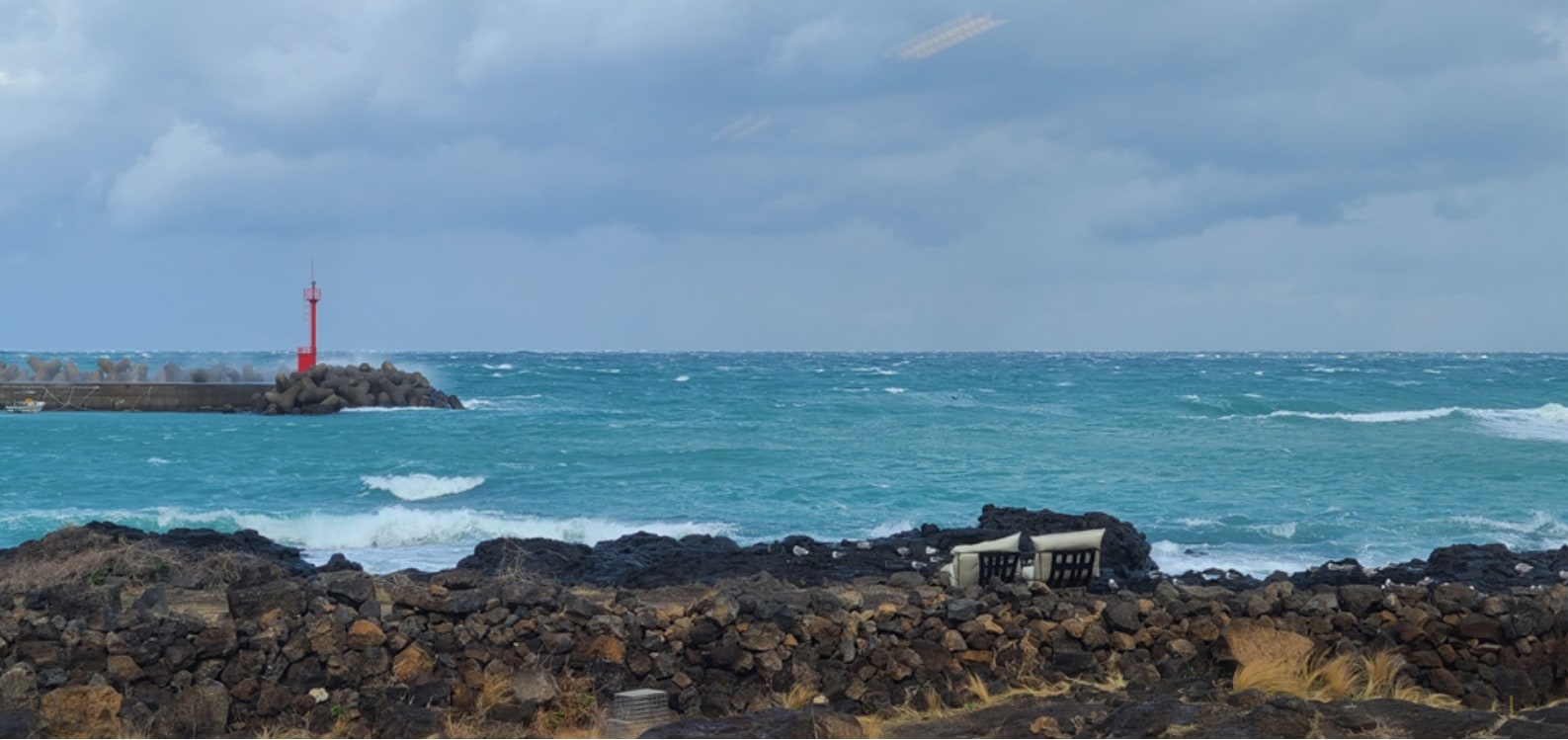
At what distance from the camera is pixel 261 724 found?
843 cm

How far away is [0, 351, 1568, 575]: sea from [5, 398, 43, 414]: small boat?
203 centimetres

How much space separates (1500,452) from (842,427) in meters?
17.7

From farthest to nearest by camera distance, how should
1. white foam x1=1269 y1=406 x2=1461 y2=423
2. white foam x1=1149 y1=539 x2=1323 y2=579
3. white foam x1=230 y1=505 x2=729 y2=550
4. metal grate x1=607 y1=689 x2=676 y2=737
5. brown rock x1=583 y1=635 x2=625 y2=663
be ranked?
white foam x1=1269 y1=406 x2=1461 y2=423 < white foam x1=230 y1=505 x2=729 y2=550 < white foam x1=1149 y1=539 x2=1323 y2=579 < brown rock x1=583 y1=635 x2=625 y2=663 < metal grate x1=607 y1=689 x2=676 y2=737

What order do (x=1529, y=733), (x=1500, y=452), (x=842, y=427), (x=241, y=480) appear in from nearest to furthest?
(x=1529, y=733)
(x=241, y=480)
(x=1500, y=452)
(x=842, y=427)

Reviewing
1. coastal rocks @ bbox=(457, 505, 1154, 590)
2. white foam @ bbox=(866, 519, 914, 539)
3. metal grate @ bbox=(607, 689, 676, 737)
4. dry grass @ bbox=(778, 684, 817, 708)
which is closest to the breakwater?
white foam @ bbox=(866, 519, 914, 539)

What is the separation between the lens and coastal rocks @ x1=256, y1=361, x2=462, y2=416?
1810 inches

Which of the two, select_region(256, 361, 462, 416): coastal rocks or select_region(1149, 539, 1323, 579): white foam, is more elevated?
select_region(256, 361, 462, 416): coastal rocks

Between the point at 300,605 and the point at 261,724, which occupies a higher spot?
the point at 300,605

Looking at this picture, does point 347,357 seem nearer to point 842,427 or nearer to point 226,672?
point 842,427

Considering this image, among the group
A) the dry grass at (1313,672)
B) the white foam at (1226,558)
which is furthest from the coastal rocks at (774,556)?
the dry grass at (1313,672)

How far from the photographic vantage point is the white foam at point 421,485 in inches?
1013

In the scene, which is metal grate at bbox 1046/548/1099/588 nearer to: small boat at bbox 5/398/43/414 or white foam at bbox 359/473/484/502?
white foam at bbox 359/473/484/502

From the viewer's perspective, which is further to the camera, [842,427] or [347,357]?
[347,357]

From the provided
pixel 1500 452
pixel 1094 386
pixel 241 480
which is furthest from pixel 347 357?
pixel 1500 452
